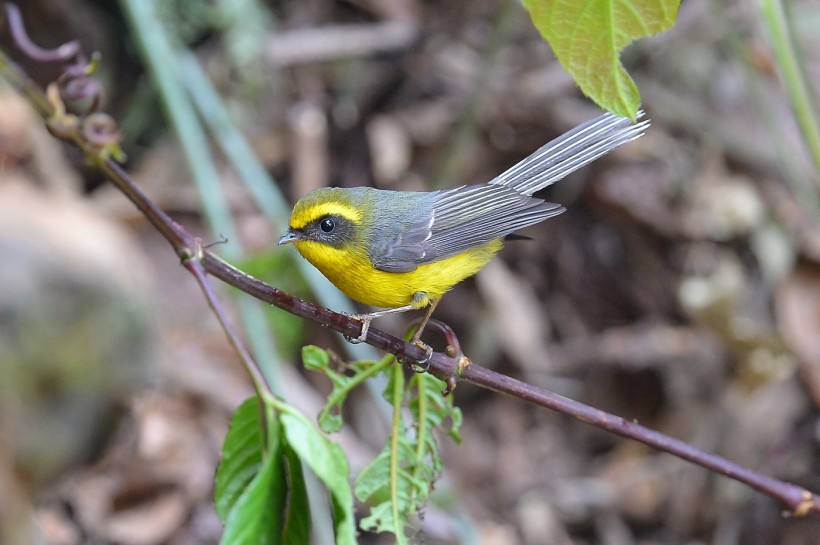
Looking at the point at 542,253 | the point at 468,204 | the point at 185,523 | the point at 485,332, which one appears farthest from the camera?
the point at 542,253

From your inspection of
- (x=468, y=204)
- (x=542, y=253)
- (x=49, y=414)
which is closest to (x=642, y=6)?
(x=468, y=204)

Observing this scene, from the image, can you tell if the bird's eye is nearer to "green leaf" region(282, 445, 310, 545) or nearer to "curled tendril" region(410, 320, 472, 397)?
"curled tendril" region(410, 320, 472, 397)

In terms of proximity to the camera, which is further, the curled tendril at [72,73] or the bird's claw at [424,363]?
the curled tendril at [72,73]

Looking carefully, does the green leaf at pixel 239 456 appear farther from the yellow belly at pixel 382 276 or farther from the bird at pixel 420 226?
the yellow belly at pixel 382 276

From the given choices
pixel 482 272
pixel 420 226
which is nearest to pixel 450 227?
pixel 420 226

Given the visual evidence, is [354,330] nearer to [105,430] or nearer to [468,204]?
[468,204]

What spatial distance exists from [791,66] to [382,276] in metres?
1.32

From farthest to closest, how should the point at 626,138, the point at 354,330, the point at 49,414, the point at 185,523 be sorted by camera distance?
1. the point at 185,523
2. the point at 49,414
3. the point at 626,138
4. the point at 354,330

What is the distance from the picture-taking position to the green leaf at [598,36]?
1.60m

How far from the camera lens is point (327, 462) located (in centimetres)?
163

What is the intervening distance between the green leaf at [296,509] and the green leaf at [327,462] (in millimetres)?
53

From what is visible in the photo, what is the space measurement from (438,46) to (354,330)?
4.93m

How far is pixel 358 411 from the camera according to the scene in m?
5.07

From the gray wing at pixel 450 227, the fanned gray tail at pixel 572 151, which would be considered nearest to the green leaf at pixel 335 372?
the gray wing at pixel 450 227
